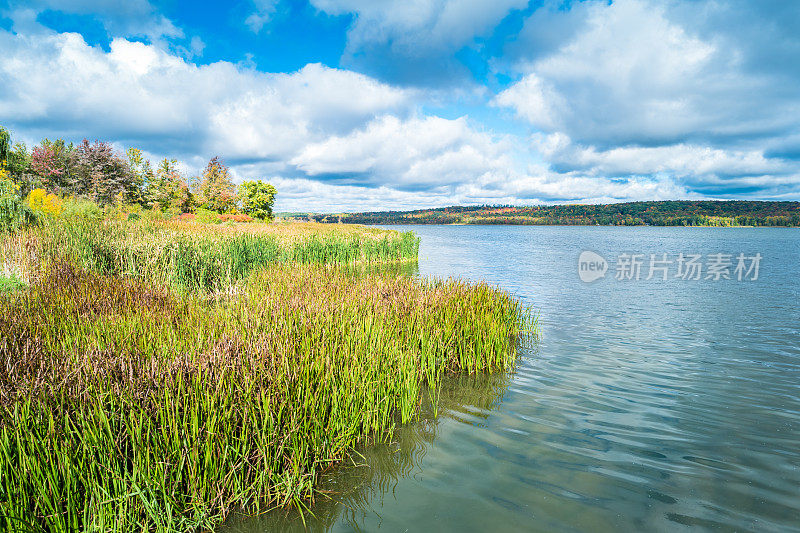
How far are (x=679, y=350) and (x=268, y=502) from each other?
9.94 m

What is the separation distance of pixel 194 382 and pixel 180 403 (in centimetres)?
24

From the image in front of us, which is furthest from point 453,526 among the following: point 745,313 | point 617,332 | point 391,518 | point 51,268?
point 745,313

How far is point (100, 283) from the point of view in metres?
8.31

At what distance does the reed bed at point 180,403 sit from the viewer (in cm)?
296

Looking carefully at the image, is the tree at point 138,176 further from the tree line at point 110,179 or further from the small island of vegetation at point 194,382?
the small island of vegetation at point 194,382

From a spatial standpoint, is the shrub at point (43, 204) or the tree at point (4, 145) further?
the tree at point (4, 145)

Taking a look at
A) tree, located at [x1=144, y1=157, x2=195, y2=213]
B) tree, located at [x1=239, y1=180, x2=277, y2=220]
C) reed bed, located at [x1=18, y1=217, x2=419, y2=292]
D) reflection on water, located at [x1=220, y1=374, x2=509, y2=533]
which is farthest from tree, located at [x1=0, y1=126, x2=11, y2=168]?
reflection on water, located at [x1=220, y1=374, x2=509, y2=533]

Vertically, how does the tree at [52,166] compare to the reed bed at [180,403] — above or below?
above

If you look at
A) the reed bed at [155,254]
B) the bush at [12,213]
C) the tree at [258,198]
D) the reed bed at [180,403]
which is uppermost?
the tree at [258,198]

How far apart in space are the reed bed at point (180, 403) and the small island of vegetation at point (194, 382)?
0.9 inches

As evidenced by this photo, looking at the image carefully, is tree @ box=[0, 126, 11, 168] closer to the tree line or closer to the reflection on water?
the tree line

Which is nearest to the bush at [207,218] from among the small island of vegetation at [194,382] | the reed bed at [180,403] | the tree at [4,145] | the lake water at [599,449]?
the tree at [4,145]

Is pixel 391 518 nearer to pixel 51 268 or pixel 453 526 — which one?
pixel 453 526

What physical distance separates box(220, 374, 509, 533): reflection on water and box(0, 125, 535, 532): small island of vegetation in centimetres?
15
